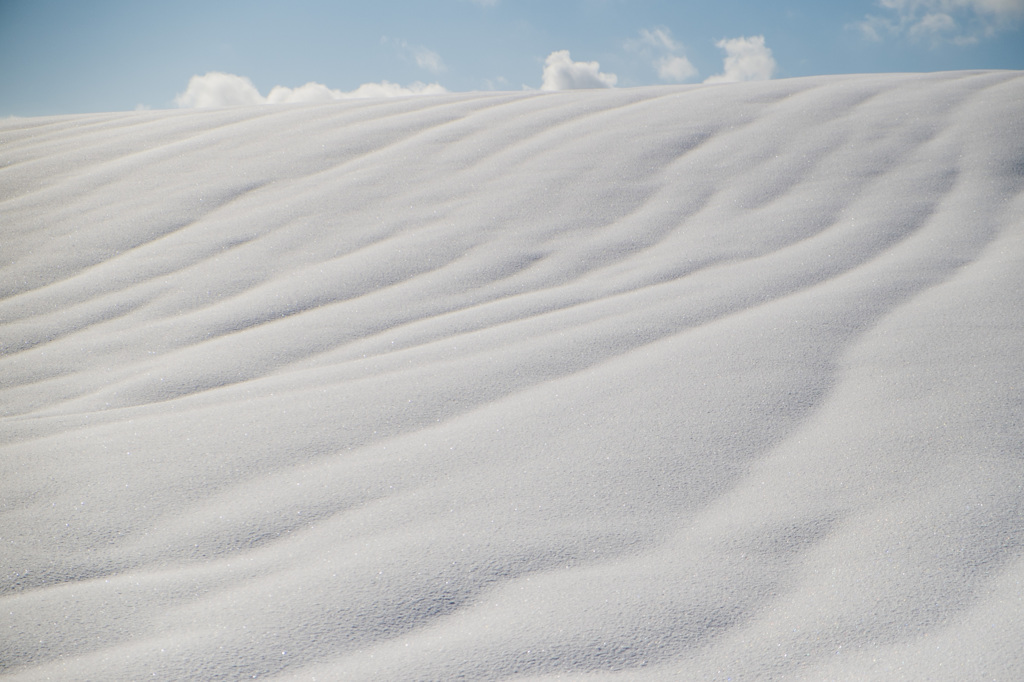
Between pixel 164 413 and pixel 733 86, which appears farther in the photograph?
pixel 733 86

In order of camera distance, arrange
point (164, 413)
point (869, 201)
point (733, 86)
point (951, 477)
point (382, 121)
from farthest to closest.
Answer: point (733, 86) < point (382, 121) < point (869, 201) < point (164, 413) < point (951, 477)

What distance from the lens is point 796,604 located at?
80 centimetres

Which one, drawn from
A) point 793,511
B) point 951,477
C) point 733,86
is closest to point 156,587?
point 793,511

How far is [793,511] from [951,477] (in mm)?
254

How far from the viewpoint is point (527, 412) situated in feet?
4.01

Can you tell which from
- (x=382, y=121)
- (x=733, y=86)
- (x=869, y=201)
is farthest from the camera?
(x=733, y=86)

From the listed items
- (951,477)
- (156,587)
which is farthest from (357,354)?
(951,477)

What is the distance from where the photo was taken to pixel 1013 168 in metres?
2.32

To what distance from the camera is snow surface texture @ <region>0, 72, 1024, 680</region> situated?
78 cm

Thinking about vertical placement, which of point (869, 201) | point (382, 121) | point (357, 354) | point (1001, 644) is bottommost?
point (1001, 644)

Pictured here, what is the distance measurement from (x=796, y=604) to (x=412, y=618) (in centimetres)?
46

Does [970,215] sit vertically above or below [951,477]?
above

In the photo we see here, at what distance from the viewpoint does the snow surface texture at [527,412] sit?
0.78 metres

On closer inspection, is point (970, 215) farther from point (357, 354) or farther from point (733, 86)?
point (357, 354)
